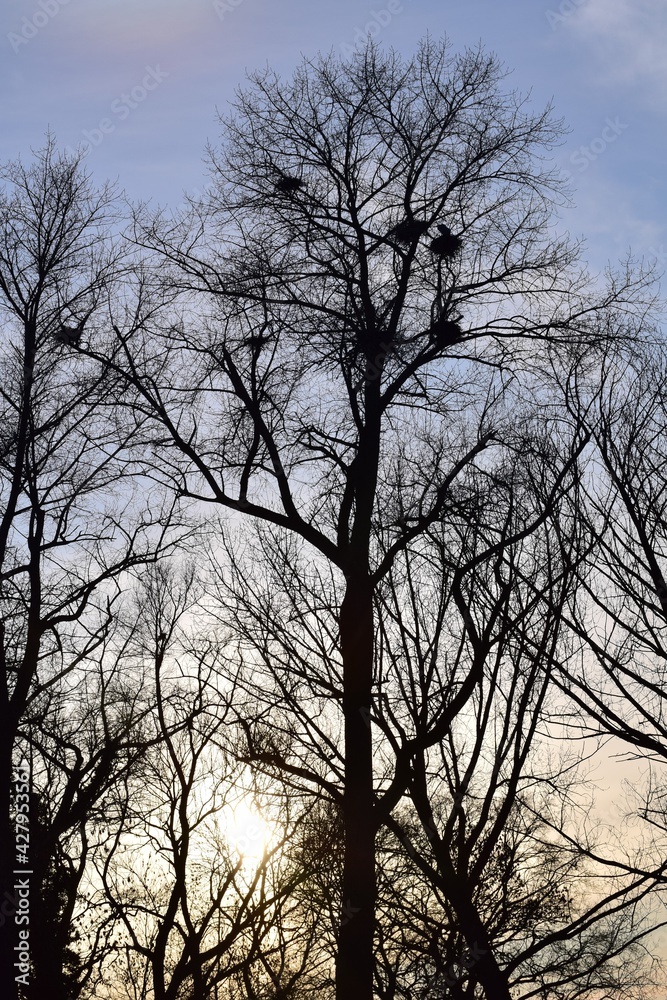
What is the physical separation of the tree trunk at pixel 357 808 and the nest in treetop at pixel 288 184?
3632 mm

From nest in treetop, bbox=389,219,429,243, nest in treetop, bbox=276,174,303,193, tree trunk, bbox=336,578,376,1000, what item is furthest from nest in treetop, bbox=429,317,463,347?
tree trunk, bbox=336,578,376,1000

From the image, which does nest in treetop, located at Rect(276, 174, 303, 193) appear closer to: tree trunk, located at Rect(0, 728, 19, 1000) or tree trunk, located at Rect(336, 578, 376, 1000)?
tree trunk, located at Rect(336, 578, 376, 1000)

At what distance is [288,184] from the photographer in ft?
25.3

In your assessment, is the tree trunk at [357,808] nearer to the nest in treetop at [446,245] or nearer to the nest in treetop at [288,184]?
the nest in treetop at [446,245]

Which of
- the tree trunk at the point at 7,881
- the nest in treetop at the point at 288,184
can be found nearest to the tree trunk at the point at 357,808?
the tree trunk at the point at 7,881

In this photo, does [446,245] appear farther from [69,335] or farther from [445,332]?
[69,335]

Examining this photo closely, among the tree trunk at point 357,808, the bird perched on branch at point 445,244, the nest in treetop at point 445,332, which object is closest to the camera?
the tree trunk at point 357,808

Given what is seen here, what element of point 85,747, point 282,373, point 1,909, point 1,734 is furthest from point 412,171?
point 85,747

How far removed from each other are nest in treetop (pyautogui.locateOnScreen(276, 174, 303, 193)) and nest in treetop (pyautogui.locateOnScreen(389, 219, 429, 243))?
953mm

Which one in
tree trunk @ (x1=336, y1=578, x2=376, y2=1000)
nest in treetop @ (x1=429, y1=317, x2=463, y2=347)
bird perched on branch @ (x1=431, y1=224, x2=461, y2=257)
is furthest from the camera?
bird perched on branch @ (x1=431, y1=224, x2=461, y2=257)

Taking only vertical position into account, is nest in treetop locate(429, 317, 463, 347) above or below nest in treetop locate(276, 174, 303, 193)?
below

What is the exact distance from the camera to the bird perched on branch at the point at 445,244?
786cm

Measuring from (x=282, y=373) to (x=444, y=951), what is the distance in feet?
21.1

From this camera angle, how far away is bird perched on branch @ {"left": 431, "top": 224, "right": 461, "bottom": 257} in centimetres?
786
